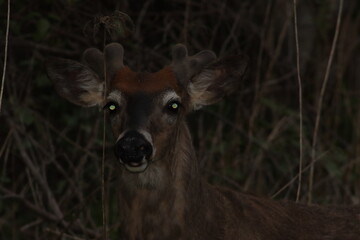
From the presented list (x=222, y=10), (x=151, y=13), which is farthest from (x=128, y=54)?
(x=222, y=10)

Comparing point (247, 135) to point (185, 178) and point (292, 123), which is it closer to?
point (292, 123)

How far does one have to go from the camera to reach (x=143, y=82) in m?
5.93

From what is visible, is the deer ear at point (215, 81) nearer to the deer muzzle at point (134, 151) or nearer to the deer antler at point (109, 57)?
the deer antler at point (109, 57)

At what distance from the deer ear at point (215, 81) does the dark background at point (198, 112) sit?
1.31 meters

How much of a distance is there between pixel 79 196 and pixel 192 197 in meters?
2.45

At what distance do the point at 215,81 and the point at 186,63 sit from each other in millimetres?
221

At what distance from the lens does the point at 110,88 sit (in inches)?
240

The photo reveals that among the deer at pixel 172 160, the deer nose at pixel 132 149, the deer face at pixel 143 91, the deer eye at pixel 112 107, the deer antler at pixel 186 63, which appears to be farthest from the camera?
the deer antler at pixel 186 63

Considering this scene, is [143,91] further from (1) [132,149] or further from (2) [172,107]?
(1) [132,149]

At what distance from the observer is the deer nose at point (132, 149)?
17.7ft

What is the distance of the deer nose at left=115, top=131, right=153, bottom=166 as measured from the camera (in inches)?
212

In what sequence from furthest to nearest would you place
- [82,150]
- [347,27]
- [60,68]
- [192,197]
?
1. [347,27]
2. [82,150]
3. [60,68]
4. [192,197]

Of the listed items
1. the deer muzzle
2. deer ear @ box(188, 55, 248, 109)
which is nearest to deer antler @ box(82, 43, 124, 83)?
deer ear @ box(188, 55, 248, 109)

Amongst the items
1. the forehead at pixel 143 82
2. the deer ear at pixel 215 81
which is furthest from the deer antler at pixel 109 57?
the deer ear at pixel 215 81
